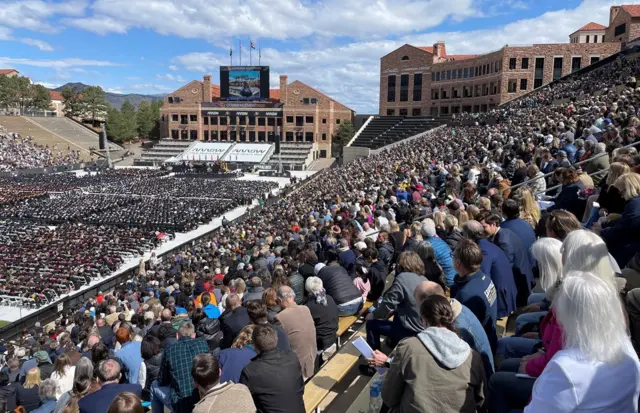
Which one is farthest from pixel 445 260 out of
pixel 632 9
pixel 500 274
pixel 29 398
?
pixel 632 9

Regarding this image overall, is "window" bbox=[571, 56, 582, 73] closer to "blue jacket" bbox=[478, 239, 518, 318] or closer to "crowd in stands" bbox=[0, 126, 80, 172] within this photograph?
"blue jacket" bbox=[478, 239, 518, 318]

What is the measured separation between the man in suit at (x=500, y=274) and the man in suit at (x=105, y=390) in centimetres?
405

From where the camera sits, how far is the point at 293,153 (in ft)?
228

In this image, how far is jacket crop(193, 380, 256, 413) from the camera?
3469 millimetres

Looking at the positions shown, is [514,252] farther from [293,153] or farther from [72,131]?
[72,131]

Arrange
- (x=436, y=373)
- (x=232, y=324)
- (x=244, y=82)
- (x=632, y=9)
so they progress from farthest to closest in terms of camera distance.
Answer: (x=244, y=82), (x=632, y=9), (x=232, y=324), (x=436, y=373)

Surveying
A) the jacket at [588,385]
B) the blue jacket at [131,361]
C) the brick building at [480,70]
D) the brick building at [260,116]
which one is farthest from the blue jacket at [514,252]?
the brick building at [260,116]

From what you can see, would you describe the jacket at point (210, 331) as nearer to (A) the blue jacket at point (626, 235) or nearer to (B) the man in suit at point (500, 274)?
(B) the man in suit at point (500, 274)

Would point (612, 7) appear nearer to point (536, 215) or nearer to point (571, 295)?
point (536, 215)

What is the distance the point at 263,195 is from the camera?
40.2m

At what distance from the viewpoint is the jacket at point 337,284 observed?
22.8ft

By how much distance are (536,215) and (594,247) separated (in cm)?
427

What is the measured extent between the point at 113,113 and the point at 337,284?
84.8 m

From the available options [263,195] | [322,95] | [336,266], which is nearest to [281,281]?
[336,266]
